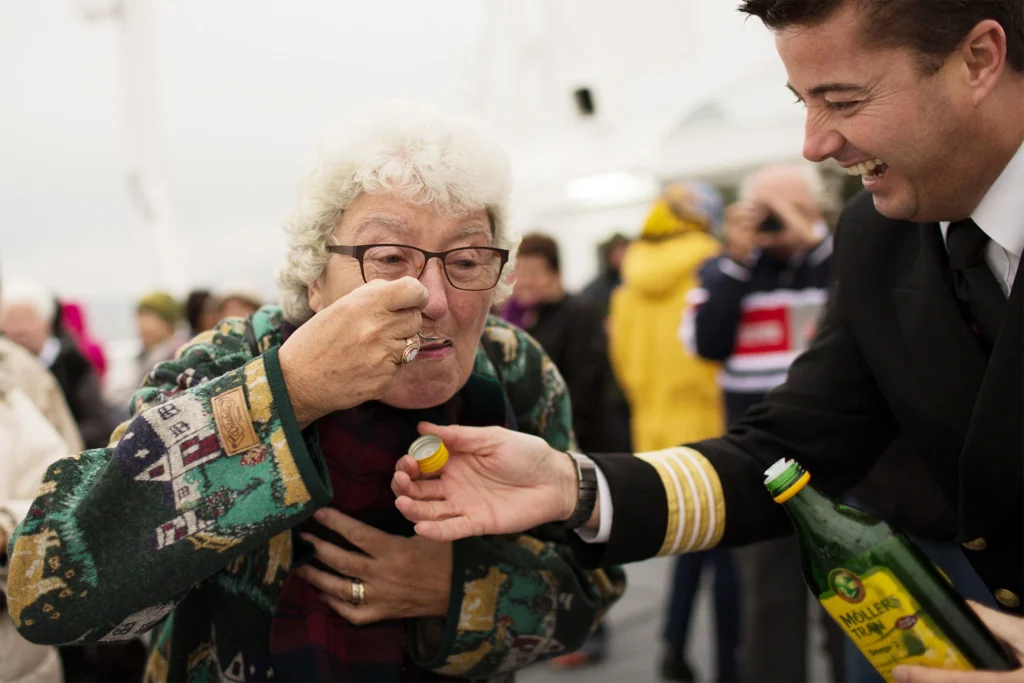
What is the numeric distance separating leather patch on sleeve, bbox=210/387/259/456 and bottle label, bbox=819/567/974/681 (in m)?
0.99

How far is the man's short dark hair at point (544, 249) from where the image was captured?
4.89 m

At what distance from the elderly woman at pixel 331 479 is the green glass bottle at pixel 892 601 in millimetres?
581

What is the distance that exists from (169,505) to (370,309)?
0.42 meters

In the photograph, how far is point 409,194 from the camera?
1615 millimetres

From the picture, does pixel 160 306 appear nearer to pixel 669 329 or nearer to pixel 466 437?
pixel 669 329

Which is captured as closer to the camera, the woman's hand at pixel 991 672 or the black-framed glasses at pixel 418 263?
the woman's hand at pixel 991 672

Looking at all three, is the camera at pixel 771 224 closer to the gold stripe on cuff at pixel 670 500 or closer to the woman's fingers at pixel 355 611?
the gold stripe on cuff at pixel 670 500

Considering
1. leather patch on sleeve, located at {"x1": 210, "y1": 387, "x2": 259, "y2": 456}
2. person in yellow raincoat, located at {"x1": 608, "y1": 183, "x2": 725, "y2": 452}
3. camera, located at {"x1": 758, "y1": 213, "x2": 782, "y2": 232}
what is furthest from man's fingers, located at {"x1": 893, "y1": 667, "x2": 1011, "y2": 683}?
person in yellow raincoat, located at {"x1": 608, "y1": 183, "x2": 725, "y2": 452}

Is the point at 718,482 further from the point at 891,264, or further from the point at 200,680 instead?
the point at 200,680

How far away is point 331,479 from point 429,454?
0.83 ft

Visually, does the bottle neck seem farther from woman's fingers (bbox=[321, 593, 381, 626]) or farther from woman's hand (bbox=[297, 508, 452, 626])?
woman's fingers (bbox=[321, 593, 381, 626])

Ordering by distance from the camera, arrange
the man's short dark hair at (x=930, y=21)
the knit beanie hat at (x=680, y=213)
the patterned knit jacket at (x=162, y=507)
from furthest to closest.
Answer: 1. the knit beanie hat at (x=680, y=213)
2. the man's short dark hair at (x=930, y=21)
3. the patterned knit jacket at (x=162, y=507)

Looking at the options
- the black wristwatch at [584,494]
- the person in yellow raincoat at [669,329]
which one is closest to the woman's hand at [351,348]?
the black wristwatch at [584,494]

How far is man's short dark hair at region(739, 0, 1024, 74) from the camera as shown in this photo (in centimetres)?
150
